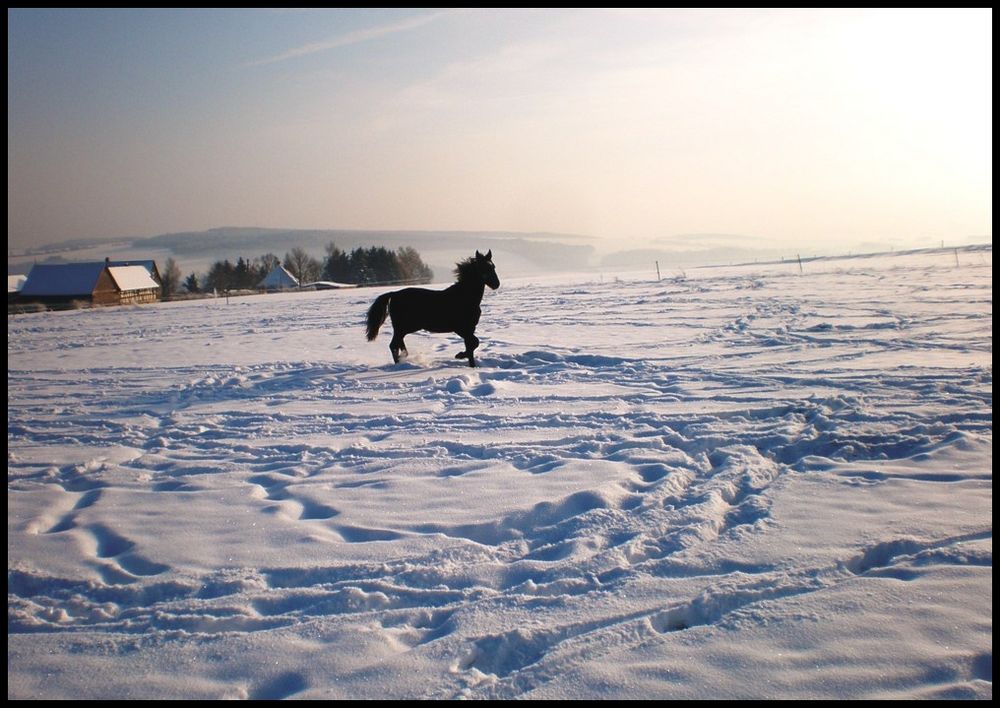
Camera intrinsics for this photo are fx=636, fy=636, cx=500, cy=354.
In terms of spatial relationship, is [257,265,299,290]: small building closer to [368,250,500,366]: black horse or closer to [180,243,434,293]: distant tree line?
[180,243,434,293]: distant tree line

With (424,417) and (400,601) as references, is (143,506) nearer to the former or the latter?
(400,601)

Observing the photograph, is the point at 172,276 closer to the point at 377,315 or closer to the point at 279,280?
the point at 279,280

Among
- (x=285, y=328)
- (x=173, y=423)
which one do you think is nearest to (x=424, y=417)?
(x=173, y=423)

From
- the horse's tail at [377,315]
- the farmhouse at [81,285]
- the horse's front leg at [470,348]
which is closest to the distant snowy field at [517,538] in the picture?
the horse's front leg at [470,348]

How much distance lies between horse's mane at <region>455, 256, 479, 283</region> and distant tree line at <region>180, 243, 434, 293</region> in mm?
56574

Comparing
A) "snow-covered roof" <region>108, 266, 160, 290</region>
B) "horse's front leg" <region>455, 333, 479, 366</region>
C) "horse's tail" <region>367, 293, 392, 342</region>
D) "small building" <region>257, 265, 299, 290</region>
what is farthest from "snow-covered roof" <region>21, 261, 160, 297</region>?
"horse's front leg" <region>455, 333, 479, 366</region>

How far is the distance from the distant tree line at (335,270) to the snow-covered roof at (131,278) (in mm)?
10139

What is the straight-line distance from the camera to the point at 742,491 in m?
4.23

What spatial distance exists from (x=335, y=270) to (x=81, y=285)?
A: 28.9 metres

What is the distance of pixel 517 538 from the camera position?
3.65 metres

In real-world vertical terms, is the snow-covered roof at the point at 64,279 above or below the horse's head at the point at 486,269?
above

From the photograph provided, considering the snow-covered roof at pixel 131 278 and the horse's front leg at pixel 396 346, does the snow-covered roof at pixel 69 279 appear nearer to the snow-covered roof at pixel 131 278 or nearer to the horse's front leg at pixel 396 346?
the snow-covered roof at pixel 131 278

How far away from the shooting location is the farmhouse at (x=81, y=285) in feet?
168

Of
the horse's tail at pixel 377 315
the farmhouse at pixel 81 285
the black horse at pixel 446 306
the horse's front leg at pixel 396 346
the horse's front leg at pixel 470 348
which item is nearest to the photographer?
the horse's front leg at pixel 470 348
